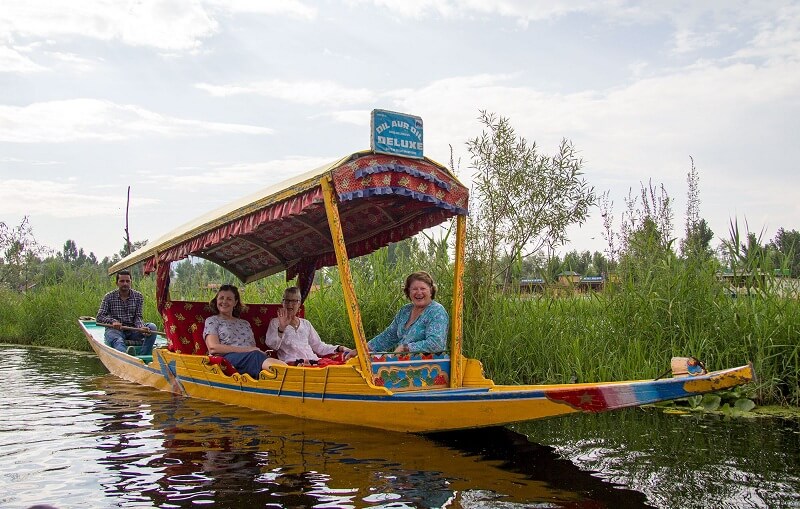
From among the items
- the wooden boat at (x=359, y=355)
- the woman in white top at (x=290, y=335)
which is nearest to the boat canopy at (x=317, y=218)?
the wooden boat at (x=359, y=355)

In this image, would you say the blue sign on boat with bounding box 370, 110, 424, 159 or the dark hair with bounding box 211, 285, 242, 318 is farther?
the dark hair with bounding box 211, 285, 242, 318

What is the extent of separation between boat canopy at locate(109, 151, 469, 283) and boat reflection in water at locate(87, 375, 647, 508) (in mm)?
1778

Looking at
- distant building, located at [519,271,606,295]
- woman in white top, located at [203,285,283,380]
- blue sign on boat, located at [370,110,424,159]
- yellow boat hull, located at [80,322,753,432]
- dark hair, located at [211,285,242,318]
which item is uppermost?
blue sign on boat, located at [370,110,424,159]

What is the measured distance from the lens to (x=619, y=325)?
7.45 metres

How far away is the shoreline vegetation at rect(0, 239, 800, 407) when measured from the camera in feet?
21.9

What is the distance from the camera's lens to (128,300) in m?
10.5

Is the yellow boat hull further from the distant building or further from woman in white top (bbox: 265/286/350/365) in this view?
the distant building

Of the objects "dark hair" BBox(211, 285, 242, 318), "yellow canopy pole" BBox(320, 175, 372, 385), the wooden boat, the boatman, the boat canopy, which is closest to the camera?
the wooden boat

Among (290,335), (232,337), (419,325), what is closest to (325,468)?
(419,325)

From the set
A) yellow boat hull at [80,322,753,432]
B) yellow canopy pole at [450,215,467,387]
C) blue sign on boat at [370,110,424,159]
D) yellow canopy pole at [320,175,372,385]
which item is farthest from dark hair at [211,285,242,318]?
blue sign on boat at [370,110,424,159]

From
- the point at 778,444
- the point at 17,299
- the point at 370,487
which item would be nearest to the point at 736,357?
the point at 778,444

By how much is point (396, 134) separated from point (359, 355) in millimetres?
1815

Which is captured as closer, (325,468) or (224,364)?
(325,468)

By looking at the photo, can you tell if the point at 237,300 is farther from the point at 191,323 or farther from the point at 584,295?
the point at 584,295
